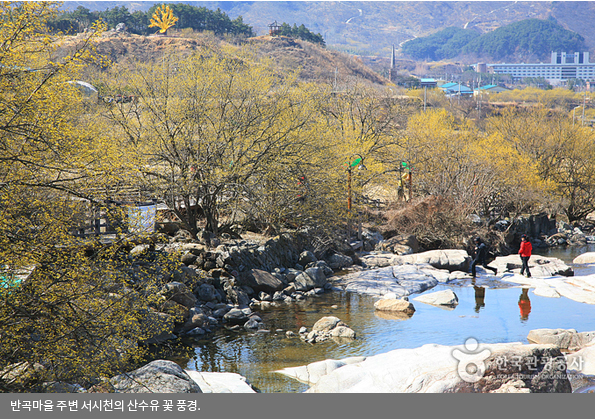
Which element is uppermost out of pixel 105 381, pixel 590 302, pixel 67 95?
pixel 67 95

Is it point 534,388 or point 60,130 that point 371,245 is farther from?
point 60,130

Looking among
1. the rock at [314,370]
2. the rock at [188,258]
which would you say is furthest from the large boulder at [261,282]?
the rock at [314,370]

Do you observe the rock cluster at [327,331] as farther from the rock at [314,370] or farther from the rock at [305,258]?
the rock at [305,258]

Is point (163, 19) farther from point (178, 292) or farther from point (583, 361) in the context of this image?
point (583, 361)

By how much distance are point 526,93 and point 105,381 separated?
102481 millimetres

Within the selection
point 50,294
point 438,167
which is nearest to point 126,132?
point 50,294

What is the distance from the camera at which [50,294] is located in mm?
7070

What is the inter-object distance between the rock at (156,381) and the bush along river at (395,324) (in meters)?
1.93

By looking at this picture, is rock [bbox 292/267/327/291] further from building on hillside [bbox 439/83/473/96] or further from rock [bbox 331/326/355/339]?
building on hillside [bbox 439/83/473/96]

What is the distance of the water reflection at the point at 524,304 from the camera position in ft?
43.7

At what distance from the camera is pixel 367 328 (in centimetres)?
1259

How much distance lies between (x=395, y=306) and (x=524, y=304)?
3.91 metres

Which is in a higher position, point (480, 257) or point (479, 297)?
point (480, 257)

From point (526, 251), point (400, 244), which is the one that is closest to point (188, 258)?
point (400, 244)
